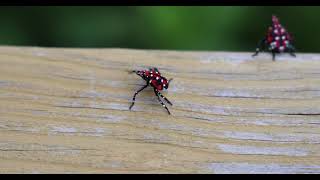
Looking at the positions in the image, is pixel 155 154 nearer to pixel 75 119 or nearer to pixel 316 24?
pixel 75 119

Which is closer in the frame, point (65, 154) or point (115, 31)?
point (65, 154)

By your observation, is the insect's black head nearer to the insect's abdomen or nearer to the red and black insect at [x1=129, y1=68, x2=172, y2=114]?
the red and black insect at [x1=129, y1=68, x2=172, y2=114]

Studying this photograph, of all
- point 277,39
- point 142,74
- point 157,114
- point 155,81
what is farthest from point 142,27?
point 157,114

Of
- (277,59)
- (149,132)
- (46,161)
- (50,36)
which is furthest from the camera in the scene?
(50,36)

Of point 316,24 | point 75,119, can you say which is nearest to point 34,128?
point 75,119

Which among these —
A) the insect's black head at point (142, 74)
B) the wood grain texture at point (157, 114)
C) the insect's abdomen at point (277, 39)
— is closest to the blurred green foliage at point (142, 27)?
the insect's abdomen at point (277, 39)

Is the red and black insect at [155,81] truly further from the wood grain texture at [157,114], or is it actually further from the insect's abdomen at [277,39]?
the insect's abdomen at [277,39]
